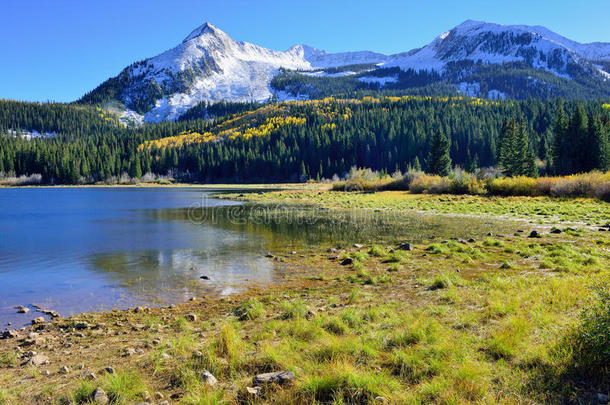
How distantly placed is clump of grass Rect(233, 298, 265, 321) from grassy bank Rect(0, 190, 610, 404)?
0.14 feet

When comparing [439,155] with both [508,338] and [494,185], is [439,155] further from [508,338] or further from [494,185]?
[508,338]

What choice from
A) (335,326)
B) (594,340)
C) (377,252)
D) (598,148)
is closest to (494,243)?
(377,252)

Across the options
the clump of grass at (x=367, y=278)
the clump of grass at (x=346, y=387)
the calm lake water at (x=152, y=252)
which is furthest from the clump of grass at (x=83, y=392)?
the clump of grass at (x=367, y=278)

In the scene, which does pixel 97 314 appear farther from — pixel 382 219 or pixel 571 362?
pixel 382 219

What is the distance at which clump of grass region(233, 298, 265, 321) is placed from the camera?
9.26 metres

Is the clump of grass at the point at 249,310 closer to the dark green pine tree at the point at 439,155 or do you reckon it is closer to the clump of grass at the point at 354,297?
the clump of grass at the point at 354,297

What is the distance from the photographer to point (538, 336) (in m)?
6.27

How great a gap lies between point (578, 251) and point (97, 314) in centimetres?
1878

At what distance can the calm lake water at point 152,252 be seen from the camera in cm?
1240

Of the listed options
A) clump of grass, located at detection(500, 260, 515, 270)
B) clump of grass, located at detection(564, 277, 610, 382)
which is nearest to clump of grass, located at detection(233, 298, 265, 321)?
clump of grass, located at detection(564, 277, 610, 382)

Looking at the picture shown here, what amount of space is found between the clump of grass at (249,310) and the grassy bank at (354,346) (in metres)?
0.04

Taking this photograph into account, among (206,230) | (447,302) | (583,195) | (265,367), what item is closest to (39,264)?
(206,230)

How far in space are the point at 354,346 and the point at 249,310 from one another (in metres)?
3.96

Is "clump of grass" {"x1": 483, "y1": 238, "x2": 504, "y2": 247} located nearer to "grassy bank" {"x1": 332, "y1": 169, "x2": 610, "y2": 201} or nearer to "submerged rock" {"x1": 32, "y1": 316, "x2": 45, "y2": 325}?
"submerged rock" {"x1": 32, "y1": 316, "x2": 45, "y2": 325}
